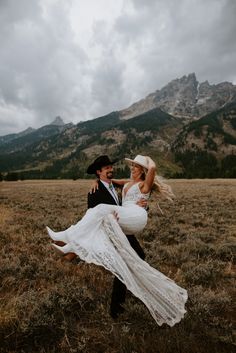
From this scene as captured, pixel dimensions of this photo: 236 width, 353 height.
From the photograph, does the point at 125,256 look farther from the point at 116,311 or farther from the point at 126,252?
the point at 116,311

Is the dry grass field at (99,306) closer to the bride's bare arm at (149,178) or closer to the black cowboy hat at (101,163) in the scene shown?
the bride's bare arm at (149,178)

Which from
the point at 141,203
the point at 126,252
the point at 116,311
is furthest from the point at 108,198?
the point at 116,311

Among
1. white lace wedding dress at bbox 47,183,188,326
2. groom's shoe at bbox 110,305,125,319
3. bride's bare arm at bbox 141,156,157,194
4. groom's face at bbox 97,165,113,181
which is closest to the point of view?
white lace wedding dress at bbox 47,183,188,326

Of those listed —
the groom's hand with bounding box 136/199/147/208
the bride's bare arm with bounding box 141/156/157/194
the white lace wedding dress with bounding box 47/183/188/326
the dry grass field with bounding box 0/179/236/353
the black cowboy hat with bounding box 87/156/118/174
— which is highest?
the black cowboy hat with bounding box 87/156/118/174

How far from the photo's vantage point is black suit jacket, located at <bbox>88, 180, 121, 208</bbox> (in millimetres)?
5598

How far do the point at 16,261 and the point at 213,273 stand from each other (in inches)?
196

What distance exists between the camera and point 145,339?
487cm

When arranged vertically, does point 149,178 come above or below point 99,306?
above

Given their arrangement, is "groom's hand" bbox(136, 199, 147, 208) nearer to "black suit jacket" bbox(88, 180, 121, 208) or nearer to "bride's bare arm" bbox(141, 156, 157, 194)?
"bride's bare arm" bbox(141, 156, 157, 194)

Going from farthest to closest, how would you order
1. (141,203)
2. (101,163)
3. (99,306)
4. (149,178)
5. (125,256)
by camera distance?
(99,306)
(101,163)
(141,203)
(149,178)
(125,256)

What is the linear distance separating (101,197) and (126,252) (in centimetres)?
108

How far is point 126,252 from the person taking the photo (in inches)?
200

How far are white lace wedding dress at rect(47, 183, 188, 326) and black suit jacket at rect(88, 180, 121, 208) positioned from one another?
256 mm

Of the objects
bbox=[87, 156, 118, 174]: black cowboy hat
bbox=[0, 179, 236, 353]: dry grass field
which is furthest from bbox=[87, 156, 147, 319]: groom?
bbox=[0, 179, 236, 353]: dry grass field
